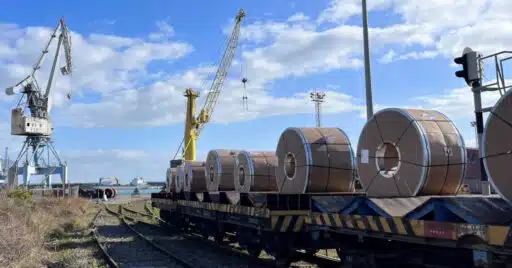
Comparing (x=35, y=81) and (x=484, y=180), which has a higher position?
(x=35, y=81)

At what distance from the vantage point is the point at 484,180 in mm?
7312

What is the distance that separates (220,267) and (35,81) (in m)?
53.5

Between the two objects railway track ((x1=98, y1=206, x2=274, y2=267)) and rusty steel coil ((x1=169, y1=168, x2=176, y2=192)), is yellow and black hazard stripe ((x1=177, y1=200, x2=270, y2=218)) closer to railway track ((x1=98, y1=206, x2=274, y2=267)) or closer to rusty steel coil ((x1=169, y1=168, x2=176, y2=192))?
railway track ((x1=98, y1=206, x2=274, y2=267))

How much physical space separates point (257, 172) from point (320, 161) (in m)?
3.66

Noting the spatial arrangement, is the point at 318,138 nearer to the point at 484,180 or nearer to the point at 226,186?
the point at 484,180

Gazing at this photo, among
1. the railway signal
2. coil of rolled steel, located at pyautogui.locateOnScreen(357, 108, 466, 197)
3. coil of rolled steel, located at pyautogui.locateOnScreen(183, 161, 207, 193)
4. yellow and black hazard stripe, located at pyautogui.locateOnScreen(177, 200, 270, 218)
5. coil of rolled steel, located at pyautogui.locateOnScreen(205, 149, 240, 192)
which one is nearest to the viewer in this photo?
coil of rolled steel, located at pyautogui.locateOnScreen(357, 108, 466, 197)

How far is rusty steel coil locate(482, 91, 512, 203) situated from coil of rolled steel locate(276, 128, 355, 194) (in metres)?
4.31

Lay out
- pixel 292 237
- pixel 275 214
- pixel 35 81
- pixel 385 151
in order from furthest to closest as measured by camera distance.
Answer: pixel 35 81 < pixel 292 237 < pixel 275 214 < pixel 385 151

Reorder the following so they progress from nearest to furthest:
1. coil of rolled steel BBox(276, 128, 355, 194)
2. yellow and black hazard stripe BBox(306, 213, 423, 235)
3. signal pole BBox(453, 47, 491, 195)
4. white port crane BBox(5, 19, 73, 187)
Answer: yellow and black hazard stripe BBox(306, 213, 423, 235) < signal pole BBox(453, 47, 491, 195) < coil of rolled steel BBox(276, 128, 355, 194) < white port crane BBox(5, 19, 73, 187)

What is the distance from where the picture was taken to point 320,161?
9227mm

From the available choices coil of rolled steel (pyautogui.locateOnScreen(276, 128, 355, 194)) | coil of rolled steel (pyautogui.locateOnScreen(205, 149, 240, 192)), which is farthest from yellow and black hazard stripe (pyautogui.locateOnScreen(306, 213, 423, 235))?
coil of rolled steel (pyautogui.locateOnScreen(205, 149, 240, 192))

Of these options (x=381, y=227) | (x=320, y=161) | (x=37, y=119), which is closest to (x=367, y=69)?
(x=320, y=161)

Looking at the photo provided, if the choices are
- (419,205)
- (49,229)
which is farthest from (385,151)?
(49,229)

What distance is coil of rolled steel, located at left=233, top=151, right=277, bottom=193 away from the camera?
12625 mm
